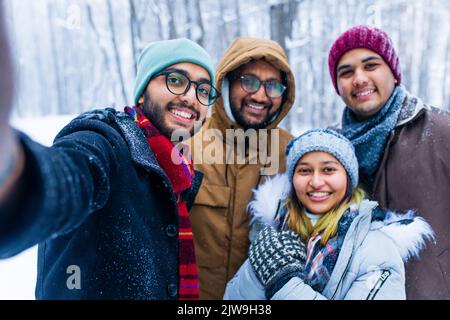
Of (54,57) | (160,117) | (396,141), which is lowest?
(396,141)

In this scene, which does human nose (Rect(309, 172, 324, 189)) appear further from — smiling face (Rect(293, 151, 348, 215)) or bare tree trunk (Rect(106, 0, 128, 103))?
bare tree trunk (Rect(106, 0, 128, 103))

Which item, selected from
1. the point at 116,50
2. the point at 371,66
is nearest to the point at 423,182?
the point at 371,66

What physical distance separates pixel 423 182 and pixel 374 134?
351mm

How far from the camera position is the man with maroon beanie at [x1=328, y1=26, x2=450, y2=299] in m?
1.71

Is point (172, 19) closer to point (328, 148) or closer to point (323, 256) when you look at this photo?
point (328, 148)

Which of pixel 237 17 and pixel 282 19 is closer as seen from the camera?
pixel 282 19

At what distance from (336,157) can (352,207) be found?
0.27 m

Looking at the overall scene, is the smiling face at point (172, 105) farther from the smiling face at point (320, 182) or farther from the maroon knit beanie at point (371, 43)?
the maroon knit beanie at point (371, 43)

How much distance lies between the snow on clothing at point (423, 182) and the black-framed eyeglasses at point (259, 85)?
742 millimetres

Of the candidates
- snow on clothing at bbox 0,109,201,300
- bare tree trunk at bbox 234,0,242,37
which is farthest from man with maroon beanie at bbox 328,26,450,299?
bare tree trunk at bbox 234,0,242,37

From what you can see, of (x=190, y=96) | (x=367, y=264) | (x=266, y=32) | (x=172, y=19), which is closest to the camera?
(x=367, y=264)

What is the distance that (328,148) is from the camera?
1763 millimetres

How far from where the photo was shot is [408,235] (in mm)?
1589

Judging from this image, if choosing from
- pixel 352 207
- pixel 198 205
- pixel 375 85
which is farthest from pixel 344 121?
pixel 198 205
